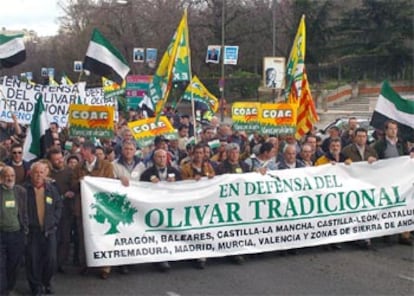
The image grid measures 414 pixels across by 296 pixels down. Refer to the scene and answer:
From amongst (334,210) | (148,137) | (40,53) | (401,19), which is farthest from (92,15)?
(334,210)

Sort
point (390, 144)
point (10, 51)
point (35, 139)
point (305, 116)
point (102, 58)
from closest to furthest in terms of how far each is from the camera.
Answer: point (35, 139) < point (390, 144) < point (102, 58) < point (10, 51) < point (305, 116)

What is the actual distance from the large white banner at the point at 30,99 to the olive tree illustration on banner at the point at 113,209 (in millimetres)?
6170

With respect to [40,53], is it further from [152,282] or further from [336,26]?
[152,282]

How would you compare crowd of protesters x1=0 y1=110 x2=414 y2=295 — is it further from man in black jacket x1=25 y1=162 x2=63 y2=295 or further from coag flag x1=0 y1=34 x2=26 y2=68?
coag flag x1=0 y1=34 x2=26 y2=68

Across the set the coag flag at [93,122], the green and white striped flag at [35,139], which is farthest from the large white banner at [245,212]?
the coag flag at [93,122]

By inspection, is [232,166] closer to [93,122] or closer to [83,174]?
[83,174]

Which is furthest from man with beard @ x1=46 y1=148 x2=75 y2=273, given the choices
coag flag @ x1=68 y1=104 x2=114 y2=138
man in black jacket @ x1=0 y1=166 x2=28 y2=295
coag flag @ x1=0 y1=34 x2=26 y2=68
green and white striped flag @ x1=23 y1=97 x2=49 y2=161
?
coag flag @ x1=0 y1=34 x2=26 y2=68

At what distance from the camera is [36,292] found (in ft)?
24.1

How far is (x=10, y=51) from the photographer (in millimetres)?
12680

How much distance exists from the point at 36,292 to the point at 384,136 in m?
5.44

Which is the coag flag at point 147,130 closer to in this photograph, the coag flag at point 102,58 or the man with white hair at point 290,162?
the coag flag at point 102,58

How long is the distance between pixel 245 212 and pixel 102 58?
4.68 m

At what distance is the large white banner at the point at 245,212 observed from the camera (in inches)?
320

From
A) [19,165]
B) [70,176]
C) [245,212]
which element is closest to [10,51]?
[19,165]
